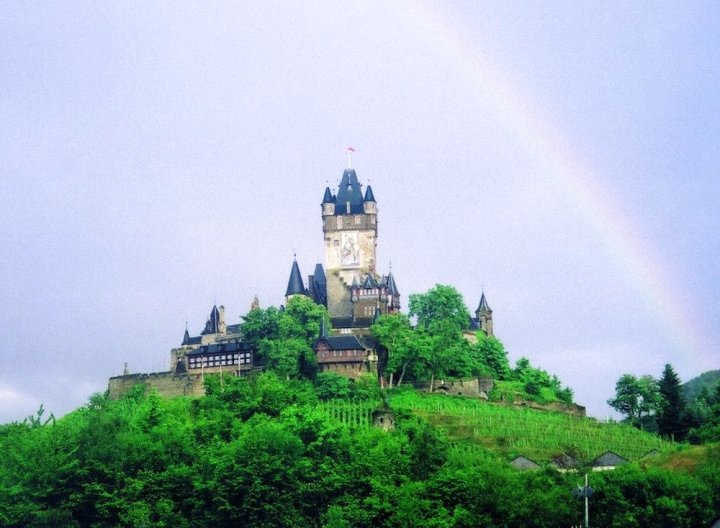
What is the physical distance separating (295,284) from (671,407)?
124ft

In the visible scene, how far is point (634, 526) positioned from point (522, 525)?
5.70 meters

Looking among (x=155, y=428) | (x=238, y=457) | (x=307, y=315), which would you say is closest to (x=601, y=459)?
(x=238, y=457)

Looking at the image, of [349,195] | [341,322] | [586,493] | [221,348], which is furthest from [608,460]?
[349,195]

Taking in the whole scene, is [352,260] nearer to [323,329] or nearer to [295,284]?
[295,284]

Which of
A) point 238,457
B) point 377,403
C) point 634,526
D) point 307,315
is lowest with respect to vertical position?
point 634,526

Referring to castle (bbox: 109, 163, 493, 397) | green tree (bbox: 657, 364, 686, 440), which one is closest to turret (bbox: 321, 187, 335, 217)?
castle (bbox: 109, 163, 493, 397)

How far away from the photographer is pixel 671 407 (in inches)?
3878

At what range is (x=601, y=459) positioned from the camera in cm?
7756

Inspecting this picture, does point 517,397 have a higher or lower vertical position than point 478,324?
lower

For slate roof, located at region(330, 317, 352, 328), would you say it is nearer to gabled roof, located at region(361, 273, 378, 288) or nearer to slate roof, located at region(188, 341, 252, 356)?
gabled roof, located at region(361, 273, 378, 288)

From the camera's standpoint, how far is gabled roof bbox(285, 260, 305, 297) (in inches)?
4491

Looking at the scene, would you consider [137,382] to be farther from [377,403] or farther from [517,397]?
[517,397]

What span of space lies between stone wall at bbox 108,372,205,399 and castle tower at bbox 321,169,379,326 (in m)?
14.8

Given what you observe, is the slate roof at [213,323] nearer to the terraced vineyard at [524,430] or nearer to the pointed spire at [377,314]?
the pointed spire at [377,314]
